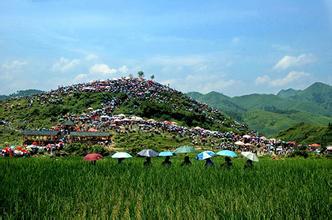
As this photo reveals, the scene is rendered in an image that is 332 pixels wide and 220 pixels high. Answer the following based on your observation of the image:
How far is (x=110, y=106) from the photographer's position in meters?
71.8

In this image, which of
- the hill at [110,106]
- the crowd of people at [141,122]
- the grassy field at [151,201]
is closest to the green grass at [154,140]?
the crowd of people at [141,122]

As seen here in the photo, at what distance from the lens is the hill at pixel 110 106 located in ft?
226

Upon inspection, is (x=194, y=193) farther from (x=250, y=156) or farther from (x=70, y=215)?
(x=250, y=156)

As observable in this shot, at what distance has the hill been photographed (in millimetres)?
68875

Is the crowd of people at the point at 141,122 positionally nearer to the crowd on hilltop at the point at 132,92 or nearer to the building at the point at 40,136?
the crowd on hilltop at the point at 132,92

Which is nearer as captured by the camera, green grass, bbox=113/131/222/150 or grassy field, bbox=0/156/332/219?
grassy field, bbox=0/156/332/219

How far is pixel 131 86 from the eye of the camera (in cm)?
8362

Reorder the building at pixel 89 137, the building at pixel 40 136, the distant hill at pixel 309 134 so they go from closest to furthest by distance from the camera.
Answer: the building at pixel 40 136
the building at pixel 89 137
the distant hill at pixel 309 134

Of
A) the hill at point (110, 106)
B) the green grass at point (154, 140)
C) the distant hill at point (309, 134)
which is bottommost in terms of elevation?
the green grass at point (154, 140)

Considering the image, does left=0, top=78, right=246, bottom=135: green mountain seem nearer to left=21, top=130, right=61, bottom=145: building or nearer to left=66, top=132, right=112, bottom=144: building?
left=21, top=130, right=61, bottom=145: building

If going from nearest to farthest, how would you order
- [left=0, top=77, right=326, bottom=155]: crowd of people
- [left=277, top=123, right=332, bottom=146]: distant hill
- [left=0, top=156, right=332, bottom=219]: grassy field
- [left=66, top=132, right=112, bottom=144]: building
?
[left=0, top=156, right=332, bottom=219]: grassy field
[left=0, top=77, right=326, bottom=155]: crowd of people
[left=66, top=132, right=112, bottom=144]: building
[left=277, top=123, right=332, bottom=146]: distant hill

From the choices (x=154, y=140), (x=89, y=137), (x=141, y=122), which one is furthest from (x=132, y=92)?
(x=154, y=140)

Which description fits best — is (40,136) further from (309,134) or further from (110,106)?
(309,134)

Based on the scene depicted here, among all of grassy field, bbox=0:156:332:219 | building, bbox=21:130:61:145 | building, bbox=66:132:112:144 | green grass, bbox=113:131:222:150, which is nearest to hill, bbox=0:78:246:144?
building, bbox=21:130:61:145
